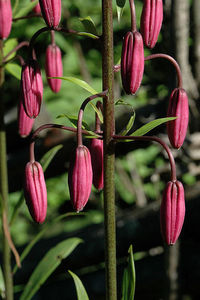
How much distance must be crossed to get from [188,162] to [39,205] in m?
1.28

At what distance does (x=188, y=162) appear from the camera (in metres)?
2.38

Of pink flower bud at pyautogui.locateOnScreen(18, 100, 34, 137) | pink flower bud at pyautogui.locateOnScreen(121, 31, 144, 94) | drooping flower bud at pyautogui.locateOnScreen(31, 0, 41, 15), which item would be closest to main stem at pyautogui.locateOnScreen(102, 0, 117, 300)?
pink flower bud at pyautogui.locateOnScreen(121, 31, 144, 94)

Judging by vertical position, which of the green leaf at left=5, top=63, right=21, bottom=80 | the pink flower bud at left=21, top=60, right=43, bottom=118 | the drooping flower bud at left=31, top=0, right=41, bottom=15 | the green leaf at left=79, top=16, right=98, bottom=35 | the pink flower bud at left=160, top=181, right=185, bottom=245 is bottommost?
the pink flower bud at left=160, top=181, right=185, bottom=245

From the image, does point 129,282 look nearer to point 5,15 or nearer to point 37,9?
point 5,15

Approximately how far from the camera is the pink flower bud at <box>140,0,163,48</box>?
1.21 m

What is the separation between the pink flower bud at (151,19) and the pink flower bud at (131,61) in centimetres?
8

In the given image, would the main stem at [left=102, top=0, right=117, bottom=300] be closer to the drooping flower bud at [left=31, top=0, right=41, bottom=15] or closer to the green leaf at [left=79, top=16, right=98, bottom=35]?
the green leaf at [left=79, top=16, right=98, bottom=35]

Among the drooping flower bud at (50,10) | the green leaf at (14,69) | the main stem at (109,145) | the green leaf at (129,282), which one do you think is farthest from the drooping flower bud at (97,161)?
the green leaf at (14,69)

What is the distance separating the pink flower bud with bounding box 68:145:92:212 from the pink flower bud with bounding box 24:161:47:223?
0.10 meters

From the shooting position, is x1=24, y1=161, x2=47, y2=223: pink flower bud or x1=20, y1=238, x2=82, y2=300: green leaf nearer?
x1=24, y1=161, x2=47, y2=223: pink flower bud

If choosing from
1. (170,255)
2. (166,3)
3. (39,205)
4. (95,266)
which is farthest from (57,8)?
(95,266)

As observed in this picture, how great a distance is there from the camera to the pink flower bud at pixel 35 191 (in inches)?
47.7

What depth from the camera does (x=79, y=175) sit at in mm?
1143

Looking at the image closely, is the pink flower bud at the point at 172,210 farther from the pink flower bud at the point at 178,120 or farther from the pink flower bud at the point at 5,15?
the pink flower bud at the point at 5,15
